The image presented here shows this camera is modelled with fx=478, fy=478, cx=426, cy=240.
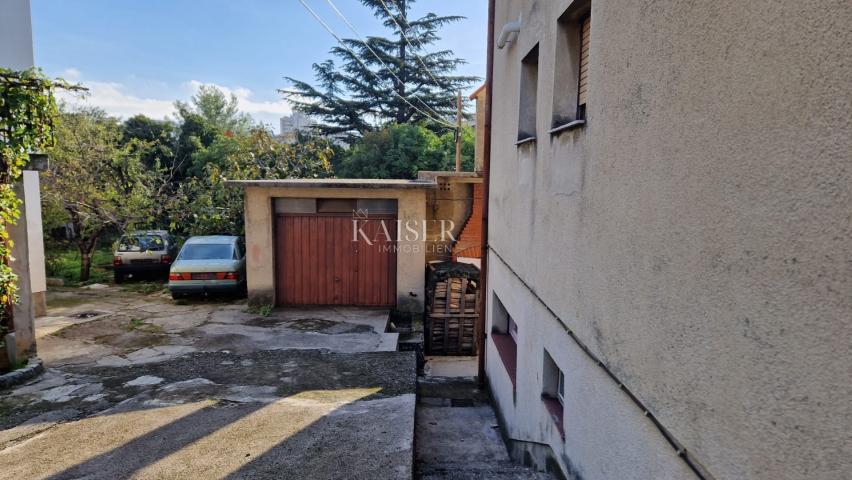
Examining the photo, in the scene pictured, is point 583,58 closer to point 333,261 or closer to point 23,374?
point 333,261

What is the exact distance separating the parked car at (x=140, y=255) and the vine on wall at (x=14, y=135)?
7.37 m

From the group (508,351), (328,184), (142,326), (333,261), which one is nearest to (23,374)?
(142,326)

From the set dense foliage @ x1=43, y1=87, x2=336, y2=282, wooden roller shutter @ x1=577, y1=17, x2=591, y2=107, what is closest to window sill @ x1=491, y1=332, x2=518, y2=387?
wooden roller shutter @ x1=577, y1=17, x2=591, y2=107

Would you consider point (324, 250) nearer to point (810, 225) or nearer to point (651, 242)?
point (651, 242)

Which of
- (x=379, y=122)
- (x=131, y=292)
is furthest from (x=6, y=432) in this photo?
(x=379, y=122)

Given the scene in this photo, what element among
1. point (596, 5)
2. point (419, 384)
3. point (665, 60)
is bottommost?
point (419, 384)

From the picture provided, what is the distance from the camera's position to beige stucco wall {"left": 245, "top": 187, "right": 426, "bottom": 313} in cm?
1057

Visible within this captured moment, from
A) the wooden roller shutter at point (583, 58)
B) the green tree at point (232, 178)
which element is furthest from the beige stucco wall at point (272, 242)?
the wooden roller shutter at point (583, 58)

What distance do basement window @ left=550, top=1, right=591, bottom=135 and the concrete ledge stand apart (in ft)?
25.7

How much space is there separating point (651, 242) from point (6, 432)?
22.2 feet

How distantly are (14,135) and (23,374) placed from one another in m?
3.36

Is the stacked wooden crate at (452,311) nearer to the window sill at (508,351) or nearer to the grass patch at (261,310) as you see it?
the window sill at (508,351)

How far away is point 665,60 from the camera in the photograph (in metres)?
2.20

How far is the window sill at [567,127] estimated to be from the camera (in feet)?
11.0
